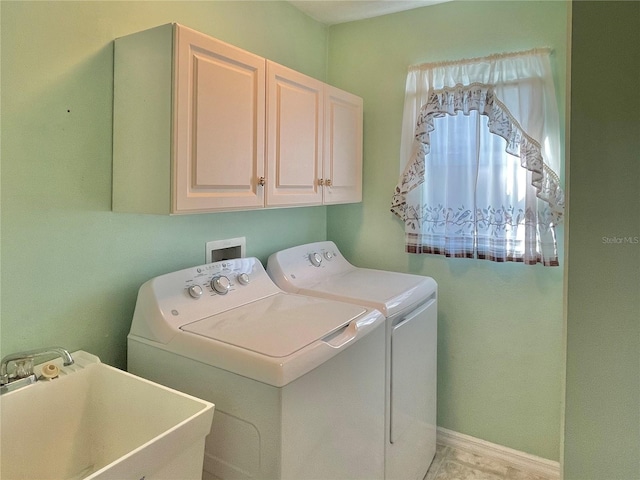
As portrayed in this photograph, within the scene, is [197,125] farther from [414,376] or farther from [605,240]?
[414,376]

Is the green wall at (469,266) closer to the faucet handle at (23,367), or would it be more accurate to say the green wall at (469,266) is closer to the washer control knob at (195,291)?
the washer control knob at (195,291)

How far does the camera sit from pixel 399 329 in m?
1.81

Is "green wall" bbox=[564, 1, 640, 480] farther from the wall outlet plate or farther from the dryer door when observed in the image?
the wall outlet plate

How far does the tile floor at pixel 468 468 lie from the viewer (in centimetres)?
222

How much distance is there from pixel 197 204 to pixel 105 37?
66 cm

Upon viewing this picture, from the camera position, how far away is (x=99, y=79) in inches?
58.2

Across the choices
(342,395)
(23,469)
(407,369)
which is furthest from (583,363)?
(23,469)

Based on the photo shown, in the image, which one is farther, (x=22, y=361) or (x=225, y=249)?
(x=225, y=249)

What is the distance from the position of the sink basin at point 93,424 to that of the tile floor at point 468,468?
156 cm

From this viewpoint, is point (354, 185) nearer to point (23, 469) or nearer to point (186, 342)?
point (186, 342)

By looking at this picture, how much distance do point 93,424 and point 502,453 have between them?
6.67 feet

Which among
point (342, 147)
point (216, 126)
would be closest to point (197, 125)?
point (216, 126)

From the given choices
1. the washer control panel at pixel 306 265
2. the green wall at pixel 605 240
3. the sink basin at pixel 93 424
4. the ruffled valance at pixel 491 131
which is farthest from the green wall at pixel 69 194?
the green wall at pixel 605 240

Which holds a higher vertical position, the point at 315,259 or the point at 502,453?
the point at 315,259
